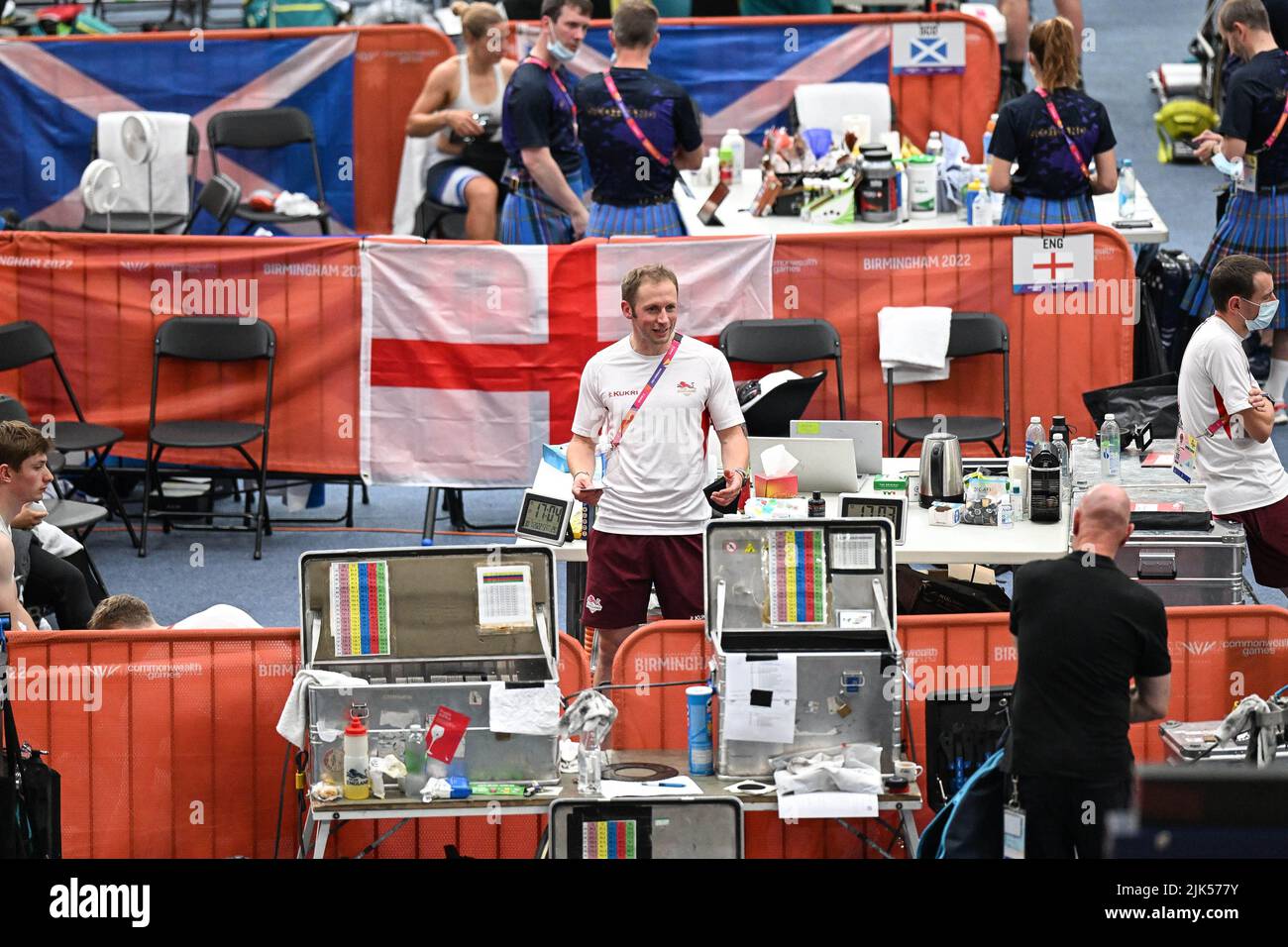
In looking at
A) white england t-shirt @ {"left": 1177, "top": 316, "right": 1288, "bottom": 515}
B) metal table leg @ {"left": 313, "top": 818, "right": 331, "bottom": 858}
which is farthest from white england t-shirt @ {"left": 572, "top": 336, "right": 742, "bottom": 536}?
white england t-shirt @ {"left": 1177, "top": 316, "right": 1288, "bottom": 515}

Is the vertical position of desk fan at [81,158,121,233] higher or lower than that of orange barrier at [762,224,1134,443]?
higher

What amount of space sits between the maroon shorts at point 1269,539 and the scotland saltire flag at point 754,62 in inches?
239

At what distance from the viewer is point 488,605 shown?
19.4 ft

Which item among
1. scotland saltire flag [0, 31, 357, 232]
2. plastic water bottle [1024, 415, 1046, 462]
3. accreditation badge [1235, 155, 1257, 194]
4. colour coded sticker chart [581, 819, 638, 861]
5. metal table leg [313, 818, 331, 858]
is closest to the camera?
colour coded sticker chart [581, 819, 638, 861]

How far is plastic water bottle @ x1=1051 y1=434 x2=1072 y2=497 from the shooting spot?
755 cm

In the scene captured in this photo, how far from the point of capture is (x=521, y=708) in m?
5.64

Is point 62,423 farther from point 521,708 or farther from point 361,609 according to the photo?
point 521,708

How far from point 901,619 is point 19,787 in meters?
2.71

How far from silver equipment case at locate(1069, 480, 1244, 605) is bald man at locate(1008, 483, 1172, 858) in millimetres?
1917

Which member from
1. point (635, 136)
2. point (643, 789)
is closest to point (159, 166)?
point (635, 136)

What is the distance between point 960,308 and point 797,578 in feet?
13.3

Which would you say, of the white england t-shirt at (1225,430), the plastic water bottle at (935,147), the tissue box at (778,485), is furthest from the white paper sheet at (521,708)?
the plastic water bottle at (935,147)

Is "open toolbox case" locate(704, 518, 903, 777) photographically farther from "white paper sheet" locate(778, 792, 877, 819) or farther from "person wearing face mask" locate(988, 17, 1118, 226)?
"person wearing face mask" locate(988, 17, 1118, 226)
